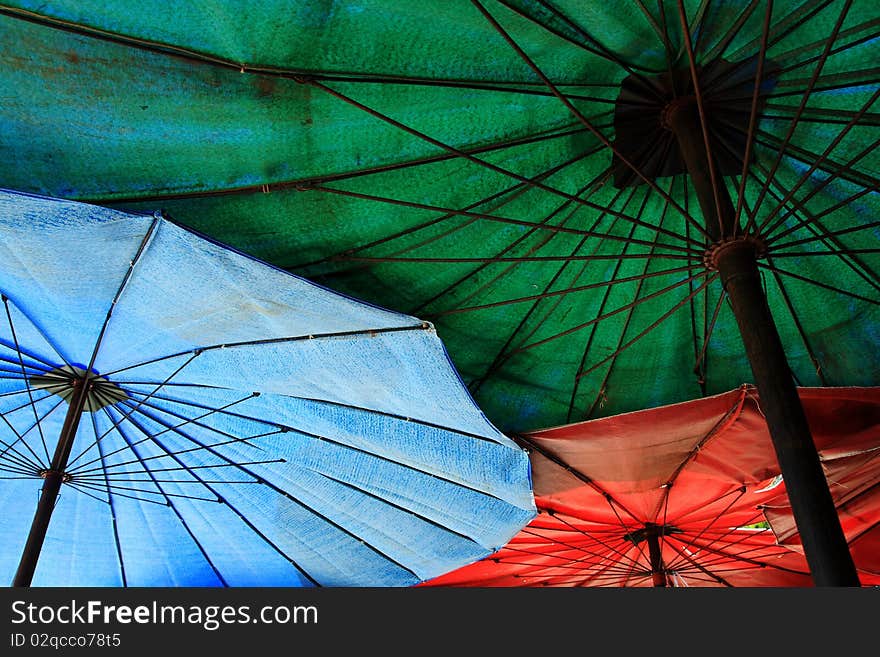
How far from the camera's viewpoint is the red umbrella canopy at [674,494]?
5410 mm

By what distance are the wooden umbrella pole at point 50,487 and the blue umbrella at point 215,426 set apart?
12mm

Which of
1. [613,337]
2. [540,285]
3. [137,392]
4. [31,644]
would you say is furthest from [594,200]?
[31,644]

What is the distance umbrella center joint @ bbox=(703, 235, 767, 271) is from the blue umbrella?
5.23 ft

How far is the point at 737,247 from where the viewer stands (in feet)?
11.3

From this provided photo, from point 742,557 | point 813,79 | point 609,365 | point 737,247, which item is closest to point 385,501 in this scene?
point 609,365

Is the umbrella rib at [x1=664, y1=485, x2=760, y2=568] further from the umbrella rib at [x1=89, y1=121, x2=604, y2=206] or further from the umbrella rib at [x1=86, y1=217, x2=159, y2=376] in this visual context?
the umbrella rib at [x1=86, y1=217, x2=159, y2=376]

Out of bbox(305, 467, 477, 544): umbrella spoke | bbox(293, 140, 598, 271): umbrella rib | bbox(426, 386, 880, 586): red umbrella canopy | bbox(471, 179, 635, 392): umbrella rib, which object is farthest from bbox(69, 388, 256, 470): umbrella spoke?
bbox(426, 386, 880, 586): red umbrella canopy

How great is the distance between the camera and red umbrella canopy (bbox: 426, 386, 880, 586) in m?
5.41

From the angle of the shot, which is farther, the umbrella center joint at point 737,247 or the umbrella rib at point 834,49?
the umbrella rib at point 834,49

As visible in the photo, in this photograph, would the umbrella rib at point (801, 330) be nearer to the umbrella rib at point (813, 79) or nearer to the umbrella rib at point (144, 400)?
the umbrella rib at point (813, 79)

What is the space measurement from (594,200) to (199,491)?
11.9 feet

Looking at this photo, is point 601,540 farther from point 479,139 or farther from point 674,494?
point 479,139

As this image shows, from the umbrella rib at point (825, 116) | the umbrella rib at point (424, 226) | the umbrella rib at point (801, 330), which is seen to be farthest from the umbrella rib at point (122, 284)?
the umbrella rib at point (801, 330)

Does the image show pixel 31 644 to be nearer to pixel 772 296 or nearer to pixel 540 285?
pixel 540 285
